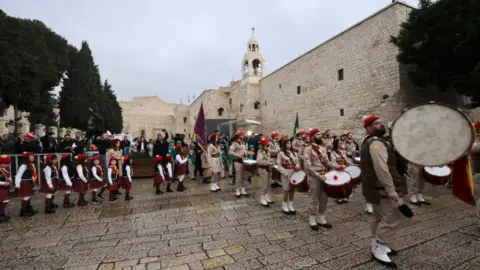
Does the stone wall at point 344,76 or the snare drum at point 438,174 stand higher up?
the stone wall at point 344,76

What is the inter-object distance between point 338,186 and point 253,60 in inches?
1164

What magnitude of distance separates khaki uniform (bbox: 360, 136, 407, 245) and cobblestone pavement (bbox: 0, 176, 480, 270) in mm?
482

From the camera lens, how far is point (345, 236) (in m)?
4.03

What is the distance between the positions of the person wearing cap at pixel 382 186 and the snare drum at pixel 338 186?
780 millimetres

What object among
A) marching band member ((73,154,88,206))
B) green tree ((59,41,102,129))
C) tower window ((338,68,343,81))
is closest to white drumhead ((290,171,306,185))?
marching band member ((73,154,88,206))

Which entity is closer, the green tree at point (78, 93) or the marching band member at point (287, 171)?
the marching band member at point (287, 171)

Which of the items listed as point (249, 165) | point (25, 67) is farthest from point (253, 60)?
point (249, 165)

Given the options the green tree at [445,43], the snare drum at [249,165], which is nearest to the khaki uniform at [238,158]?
the snare drum at [249,165]

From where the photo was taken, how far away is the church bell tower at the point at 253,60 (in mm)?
31422

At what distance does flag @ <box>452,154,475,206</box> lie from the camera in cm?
299

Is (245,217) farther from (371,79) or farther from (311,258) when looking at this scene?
(371,79)

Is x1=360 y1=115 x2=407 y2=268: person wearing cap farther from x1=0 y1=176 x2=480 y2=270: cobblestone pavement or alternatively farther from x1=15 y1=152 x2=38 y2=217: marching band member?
x1=15 y1=152 x2=38 y2=217: marching band member

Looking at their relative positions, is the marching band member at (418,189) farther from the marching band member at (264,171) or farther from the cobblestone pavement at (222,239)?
the marching band member at (264,171)

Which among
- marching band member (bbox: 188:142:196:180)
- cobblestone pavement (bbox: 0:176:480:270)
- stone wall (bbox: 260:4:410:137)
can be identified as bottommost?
cobblestone pavement (bbox: 0:176:480:270)
